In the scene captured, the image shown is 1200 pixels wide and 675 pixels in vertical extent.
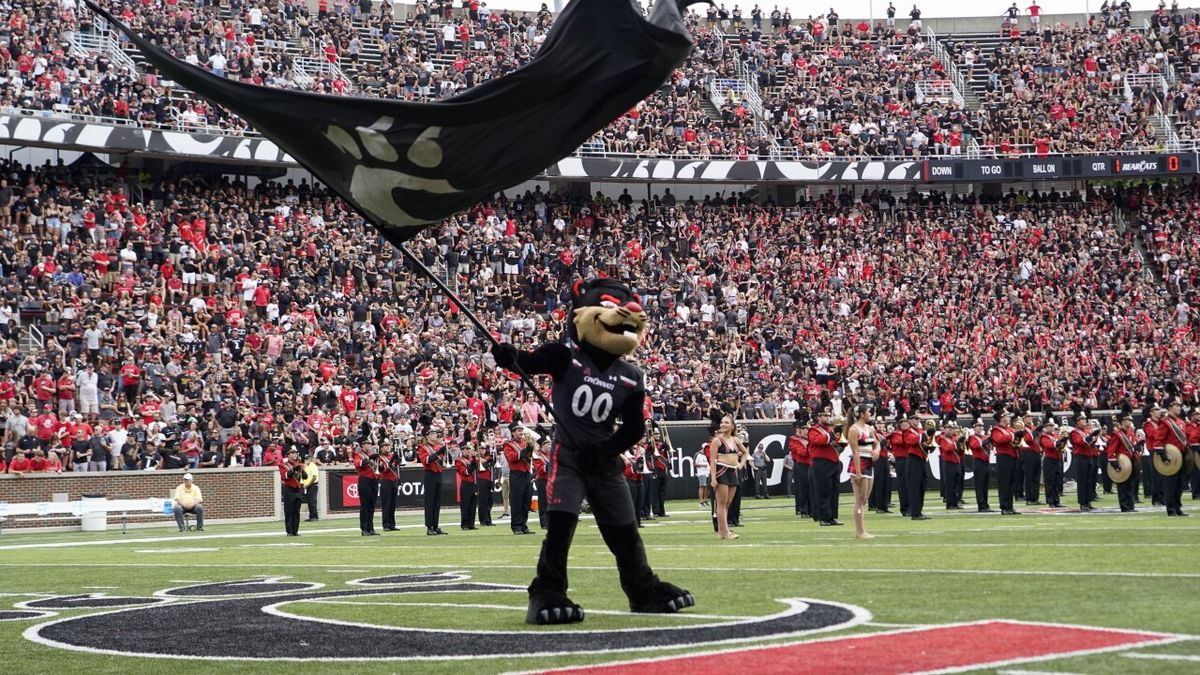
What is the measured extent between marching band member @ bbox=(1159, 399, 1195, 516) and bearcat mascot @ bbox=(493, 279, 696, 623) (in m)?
13.1

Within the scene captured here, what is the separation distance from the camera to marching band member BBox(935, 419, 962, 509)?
24.2 m

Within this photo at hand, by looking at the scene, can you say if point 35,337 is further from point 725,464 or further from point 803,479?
point 725,464

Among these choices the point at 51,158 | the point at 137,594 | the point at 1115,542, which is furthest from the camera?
the point at 51,158

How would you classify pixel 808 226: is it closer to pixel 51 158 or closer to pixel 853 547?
pixel 51 158

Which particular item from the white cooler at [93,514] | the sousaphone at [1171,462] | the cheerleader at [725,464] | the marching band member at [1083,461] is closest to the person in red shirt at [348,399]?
the white cooler at [93,514]

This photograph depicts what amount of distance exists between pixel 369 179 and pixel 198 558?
393 inches

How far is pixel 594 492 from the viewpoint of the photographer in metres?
8.71

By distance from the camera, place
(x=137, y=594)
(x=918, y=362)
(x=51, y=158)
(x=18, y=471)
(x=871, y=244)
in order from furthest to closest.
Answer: (x=871, y=244), (x=918, y=362), (x=51, y=158), (x=18, y=471), (x=137, y=594)

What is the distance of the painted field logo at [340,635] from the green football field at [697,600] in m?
0.03

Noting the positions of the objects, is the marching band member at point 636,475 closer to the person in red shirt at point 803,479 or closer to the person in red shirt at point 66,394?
the person in red shirt at point 803,479

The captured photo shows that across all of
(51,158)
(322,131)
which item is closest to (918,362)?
(51,158)

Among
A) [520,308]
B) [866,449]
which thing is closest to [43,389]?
[520,308]

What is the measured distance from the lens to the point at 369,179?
8891 mm

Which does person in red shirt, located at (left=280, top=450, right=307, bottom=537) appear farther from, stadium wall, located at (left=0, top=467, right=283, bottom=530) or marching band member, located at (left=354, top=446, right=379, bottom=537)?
stadium wall, located at (left=0, top=467, right=283, bottom=530)
